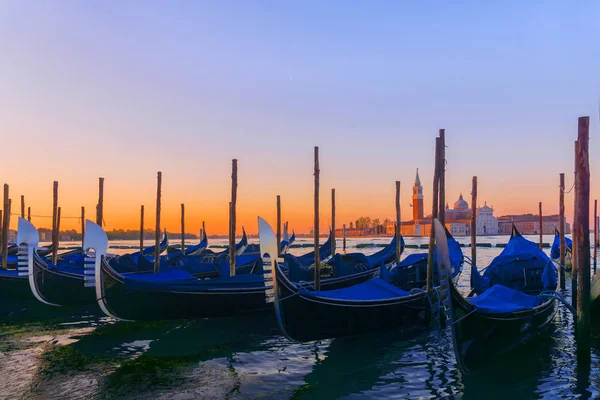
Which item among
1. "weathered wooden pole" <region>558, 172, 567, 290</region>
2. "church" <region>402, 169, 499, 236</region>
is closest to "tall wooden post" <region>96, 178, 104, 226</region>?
"weathered wooden pole" <region>558, 172, 567, 290</region>

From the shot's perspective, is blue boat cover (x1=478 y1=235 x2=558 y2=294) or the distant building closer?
blue boat cover (x1=478 y1=235 x2=558 y2=294)

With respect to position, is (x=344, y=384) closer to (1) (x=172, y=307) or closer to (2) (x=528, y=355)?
(2) (x=528, y=355)

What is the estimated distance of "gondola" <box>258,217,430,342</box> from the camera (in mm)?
6676

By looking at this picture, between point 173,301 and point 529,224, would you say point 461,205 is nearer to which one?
point 529,224

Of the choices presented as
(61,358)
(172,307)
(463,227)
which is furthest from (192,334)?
(463,227)

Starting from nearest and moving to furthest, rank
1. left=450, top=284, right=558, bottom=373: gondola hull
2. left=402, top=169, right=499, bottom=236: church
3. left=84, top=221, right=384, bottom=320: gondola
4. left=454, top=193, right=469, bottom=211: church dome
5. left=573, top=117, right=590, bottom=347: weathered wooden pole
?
left=450, top=284, right=558, bottom=373: gondola hull, left=573, top=117, right=590, bottom=347: weathered wooden pole, left=84, top=221, right=384, bottom=320: gondola, left=402, top=169, right=499, bottom=236: church, left=454, top=193, right=469, bottom=211: church dome

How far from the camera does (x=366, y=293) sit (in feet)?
25.0

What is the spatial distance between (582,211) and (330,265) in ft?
19.8

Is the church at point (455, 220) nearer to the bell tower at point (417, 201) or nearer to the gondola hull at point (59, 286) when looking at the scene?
the bell tower at point (417, 201)

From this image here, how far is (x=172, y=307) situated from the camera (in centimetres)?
863

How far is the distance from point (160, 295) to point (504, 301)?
5246mm

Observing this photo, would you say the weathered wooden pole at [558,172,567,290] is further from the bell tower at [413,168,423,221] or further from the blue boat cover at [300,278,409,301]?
the bell tower at [413,168,423,221]

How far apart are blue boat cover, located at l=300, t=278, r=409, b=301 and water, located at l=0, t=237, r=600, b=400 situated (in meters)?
0.64

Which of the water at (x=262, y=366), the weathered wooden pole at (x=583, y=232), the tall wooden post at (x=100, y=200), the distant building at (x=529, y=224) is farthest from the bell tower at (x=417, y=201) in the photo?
the weathered wooden pole at (x=583, y=232)
